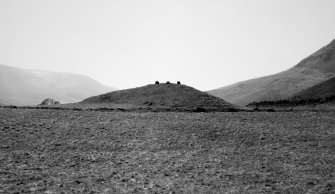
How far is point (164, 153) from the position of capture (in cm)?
1894

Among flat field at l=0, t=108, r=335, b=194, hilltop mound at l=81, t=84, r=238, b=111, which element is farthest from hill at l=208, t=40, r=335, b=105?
flat field at l=0, t=108, r=335, b=194

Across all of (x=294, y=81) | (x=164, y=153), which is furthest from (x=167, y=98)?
(x=294, y=81)

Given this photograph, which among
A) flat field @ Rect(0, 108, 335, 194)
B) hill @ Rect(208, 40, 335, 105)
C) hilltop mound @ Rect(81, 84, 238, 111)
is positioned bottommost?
flat field @ Rect(0, 108, 335, 194)

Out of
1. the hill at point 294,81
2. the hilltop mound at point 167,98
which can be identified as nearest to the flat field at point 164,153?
the hilltop mound at point 167,98

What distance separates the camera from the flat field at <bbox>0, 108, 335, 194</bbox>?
13.4 metres

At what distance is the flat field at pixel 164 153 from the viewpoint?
13359 millimetres

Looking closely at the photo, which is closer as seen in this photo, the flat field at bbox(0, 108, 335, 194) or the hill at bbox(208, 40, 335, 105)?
the flat field at bbox(0, 108, 335, 194)

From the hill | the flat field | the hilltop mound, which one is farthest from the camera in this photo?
the hill

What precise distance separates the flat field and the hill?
83725 millimetres

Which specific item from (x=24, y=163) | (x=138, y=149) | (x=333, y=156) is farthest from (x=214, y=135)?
(x=24, y=163)

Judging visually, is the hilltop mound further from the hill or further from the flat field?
the hill

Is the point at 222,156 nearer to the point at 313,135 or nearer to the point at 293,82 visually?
the point at 313,135

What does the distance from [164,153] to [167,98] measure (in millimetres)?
25904

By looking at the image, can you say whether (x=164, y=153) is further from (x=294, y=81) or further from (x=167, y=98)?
(x=294, y=81)
